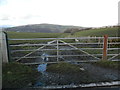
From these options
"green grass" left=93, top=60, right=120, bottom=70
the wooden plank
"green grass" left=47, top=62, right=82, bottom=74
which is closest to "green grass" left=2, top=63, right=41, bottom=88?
the wooden plank

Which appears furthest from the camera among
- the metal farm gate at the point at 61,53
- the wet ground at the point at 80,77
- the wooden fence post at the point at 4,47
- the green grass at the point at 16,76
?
the metal farm gate at the point at 61,53

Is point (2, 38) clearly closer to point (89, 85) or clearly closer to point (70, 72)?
point (70, 72)

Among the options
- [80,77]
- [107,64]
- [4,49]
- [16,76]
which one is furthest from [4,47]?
[107,64]

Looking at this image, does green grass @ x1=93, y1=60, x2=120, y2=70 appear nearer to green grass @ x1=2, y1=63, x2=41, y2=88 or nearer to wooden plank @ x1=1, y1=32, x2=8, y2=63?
green grass @ x1=2, y1=63, x2=41, y2=88

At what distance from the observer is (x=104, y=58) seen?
5371mm

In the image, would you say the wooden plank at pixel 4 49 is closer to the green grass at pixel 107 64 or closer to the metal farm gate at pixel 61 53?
the metal farm gate at pixel 61 53

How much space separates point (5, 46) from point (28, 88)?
2.31m

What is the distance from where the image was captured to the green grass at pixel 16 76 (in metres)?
3.48

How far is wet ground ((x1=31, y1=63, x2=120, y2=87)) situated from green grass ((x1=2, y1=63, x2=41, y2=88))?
13.0 inches

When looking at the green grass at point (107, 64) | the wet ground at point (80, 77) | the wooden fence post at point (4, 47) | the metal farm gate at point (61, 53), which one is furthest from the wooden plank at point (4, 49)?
the green grass at point (107, 64)

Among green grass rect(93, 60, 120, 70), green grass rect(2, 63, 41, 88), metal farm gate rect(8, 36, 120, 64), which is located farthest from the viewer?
metal farm gate rect(8, 36, 120, 64)

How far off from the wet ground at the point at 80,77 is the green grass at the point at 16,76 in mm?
330

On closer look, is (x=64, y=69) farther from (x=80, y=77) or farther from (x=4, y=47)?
(x=4, y=47)

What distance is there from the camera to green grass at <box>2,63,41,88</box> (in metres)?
3.48
